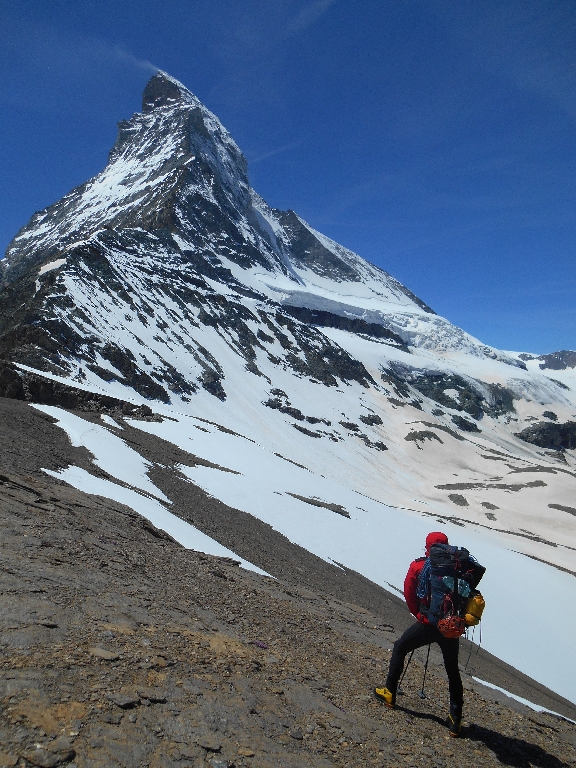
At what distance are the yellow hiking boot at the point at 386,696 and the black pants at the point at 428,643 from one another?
52 millimetres

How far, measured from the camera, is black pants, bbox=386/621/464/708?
5.41 m

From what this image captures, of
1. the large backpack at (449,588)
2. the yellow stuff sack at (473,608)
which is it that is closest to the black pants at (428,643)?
the large backpack at (449,588)

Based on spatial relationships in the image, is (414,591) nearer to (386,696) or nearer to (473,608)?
(473,608)

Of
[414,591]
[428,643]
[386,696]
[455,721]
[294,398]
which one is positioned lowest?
[386,696]

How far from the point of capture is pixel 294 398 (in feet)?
275

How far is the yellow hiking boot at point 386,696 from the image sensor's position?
562 centimetres

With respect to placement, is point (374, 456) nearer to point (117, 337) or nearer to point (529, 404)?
point (117, 337)

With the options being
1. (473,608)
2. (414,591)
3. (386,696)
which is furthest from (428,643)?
(386,696)

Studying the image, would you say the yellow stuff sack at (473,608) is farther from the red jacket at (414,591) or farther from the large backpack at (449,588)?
the red jacket at (414,591)

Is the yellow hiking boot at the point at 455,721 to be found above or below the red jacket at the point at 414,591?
below

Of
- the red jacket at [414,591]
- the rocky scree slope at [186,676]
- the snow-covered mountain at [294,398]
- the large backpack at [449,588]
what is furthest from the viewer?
the snow-covered mountain at [294,398]

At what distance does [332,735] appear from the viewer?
4.54 meters

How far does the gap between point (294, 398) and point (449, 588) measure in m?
78.4

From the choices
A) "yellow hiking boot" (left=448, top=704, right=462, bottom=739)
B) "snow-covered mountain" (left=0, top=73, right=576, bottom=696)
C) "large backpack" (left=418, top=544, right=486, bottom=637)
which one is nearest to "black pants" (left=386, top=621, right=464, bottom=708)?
"yellow hiking boot" (left=448, top=704, right=462, bottom=739)
